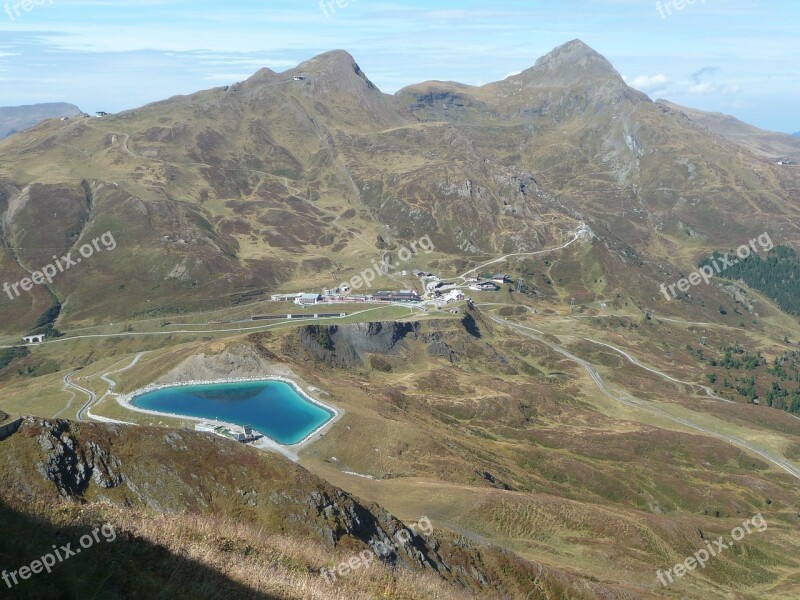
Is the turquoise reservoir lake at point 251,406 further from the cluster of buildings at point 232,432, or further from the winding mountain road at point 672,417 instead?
the winding mountain road at point 672,417

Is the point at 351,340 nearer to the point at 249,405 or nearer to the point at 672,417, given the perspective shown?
the point at 249,405

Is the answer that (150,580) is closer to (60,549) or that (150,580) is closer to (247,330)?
(60,549)

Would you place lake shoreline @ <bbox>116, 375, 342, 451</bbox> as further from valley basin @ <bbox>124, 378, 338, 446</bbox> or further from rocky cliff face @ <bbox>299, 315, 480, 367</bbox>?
rocky cliff face @ <bbox>299, 315, 480, 367</bbox>

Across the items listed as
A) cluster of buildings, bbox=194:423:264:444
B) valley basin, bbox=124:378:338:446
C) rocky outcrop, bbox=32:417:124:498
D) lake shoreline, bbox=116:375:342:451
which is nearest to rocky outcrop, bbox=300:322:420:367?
lake shoreline, bbox=116:375:342:451

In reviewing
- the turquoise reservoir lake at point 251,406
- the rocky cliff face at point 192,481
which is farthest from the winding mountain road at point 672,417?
the rocky cliff face at point 192,481

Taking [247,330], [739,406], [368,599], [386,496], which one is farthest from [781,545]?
[247,330]

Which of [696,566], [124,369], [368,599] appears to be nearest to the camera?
[368,599]
